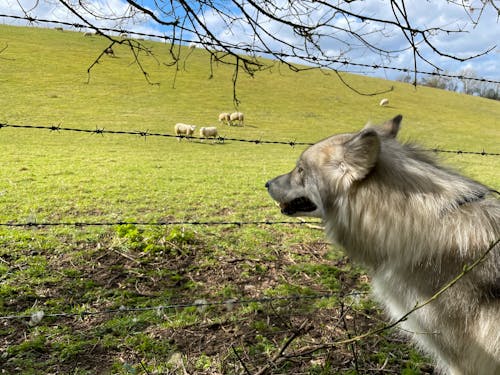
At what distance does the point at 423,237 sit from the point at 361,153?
2.12 ft

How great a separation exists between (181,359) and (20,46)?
58640mm

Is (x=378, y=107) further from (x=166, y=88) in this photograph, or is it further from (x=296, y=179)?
(x=296, y=179)

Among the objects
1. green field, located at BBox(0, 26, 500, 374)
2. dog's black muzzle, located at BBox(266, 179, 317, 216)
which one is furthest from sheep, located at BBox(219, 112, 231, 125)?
dog's black muzzle, located at BBox(266, 179, 317, 216)

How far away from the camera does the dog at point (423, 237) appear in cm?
223

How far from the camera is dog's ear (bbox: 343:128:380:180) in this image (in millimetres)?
2406

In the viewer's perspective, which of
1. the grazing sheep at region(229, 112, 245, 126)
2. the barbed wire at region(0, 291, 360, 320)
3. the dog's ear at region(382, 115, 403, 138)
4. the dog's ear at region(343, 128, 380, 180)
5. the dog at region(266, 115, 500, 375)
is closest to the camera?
the dog at region(266, 115, 500, 375)

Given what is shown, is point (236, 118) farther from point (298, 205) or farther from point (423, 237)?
point (423, 237)

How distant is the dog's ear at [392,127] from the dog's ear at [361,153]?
0.60 m

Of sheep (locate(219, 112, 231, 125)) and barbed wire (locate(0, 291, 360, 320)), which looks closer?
barbed wire (locate(0, 291, 360, 320))

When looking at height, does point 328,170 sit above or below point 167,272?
above

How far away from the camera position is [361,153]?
2.49 meters

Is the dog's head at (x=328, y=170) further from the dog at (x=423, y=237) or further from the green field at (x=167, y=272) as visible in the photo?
the green field at (x=167, y=272)

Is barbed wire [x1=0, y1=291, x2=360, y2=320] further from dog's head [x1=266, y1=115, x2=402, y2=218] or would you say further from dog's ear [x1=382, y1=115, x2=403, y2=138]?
dog's ear [x1=382, y1=115, x2=403, y2=138]

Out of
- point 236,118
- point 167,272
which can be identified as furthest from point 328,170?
point 236,118
